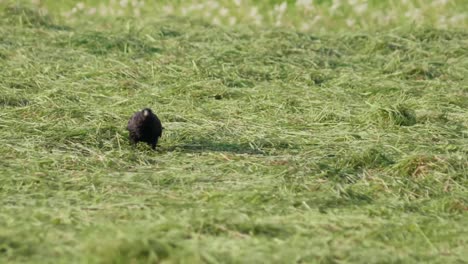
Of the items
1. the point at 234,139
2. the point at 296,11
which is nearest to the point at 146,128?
the point at 234,139

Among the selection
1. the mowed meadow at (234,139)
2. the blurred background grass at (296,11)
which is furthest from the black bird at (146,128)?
the blurred background grass at (296,11)

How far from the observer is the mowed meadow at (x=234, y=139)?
17.0 feet

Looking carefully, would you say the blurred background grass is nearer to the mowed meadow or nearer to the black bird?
the mowed meadow

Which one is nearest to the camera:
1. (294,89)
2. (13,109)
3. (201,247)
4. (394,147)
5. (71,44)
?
(201,247)

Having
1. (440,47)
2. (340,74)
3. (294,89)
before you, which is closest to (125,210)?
(294,89)

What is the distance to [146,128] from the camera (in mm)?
6938

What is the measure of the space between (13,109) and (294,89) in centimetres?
280

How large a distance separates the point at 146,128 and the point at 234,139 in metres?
0.94

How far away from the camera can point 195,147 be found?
24.1ft

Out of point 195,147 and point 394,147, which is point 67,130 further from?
point 394,147

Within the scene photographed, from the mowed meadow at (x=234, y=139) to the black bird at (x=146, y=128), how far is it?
0.45 feet

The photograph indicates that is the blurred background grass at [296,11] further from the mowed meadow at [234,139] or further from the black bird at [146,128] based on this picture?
the black bird at [146,128]

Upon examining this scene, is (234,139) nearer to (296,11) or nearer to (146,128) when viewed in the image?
(146,128)

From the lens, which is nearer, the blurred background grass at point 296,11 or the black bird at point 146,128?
the black bird at point 146,128
